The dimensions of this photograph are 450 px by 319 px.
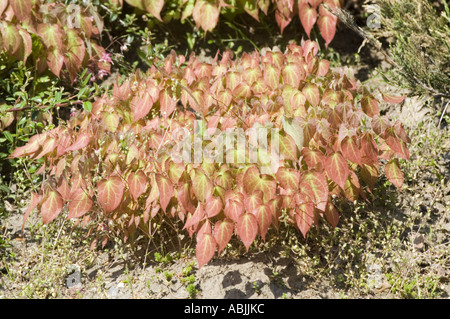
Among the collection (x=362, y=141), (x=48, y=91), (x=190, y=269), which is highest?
(x=362, y=141)

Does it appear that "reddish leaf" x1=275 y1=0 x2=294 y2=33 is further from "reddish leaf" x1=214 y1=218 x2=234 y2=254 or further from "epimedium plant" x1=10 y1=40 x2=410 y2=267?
"reddish leaf" x1=214 y1=218 x2=234 y2=254

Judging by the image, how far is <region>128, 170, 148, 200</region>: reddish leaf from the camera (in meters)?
2.29

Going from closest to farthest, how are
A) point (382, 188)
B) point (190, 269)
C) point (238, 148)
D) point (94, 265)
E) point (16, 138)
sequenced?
point (238, 148) → point (190, 269) → point (94, 265) → point (382, 188) → point (16, 138)

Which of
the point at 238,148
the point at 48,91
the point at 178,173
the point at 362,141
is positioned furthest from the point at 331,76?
the point at 48,91

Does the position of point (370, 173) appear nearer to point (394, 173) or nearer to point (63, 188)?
point (394, 173)

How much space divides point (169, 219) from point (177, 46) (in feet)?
4.92

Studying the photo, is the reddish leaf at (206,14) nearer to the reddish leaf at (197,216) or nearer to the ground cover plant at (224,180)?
the ground cover plant at (224,180)

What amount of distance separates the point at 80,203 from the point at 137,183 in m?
0.25

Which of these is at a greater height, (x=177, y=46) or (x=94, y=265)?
(x=177, y=46)

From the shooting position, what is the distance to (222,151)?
88.9 inches

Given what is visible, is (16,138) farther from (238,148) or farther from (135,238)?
(238,148)

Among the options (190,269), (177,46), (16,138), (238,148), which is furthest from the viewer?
(177,46)

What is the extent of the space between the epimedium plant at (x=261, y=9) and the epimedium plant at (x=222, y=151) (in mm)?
515

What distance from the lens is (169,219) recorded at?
261 centimetres
